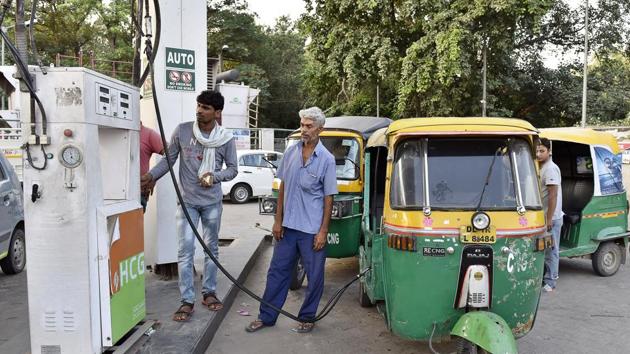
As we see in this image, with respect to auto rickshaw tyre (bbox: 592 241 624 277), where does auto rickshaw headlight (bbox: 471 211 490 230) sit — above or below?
above

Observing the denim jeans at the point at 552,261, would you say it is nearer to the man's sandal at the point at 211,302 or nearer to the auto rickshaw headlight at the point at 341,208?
the auto rickshaw headlight at the point at 341,208

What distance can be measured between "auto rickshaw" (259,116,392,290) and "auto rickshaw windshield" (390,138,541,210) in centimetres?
236

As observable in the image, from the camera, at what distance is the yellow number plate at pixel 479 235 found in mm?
3514

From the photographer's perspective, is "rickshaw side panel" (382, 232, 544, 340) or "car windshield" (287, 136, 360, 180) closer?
"rickshaw side panel" (382, 232, 544, 340)

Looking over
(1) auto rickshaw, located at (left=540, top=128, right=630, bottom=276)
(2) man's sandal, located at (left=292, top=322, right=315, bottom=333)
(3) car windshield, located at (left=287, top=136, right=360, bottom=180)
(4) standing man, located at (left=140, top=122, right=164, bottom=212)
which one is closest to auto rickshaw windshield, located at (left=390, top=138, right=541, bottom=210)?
(2) man's sandal, located at (left=292, top=322, right=315, bottom=333)

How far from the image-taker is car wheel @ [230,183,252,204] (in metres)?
15.6

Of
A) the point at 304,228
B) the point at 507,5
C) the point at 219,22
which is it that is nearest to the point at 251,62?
the point at 219,22

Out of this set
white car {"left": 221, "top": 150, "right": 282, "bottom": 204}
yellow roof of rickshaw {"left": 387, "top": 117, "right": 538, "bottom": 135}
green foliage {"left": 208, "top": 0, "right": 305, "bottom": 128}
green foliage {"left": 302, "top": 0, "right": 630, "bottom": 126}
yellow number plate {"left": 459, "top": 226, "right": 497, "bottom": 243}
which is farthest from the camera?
green foliage {"left": 208, "top": 0, "right": 305, "bottom": 128}

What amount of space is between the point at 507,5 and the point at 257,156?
10507 mm

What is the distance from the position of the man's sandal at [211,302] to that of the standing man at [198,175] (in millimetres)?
237

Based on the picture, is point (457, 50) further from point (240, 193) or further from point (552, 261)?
point (552, 261)

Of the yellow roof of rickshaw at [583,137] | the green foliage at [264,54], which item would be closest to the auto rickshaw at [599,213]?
the yellow roof of rickshaw at [583,137]

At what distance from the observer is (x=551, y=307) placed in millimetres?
5707

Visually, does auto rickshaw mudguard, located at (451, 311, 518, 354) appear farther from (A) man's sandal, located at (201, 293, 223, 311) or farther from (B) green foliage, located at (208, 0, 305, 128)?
(B) green foliage, located at (208, 0, 305, 128)
